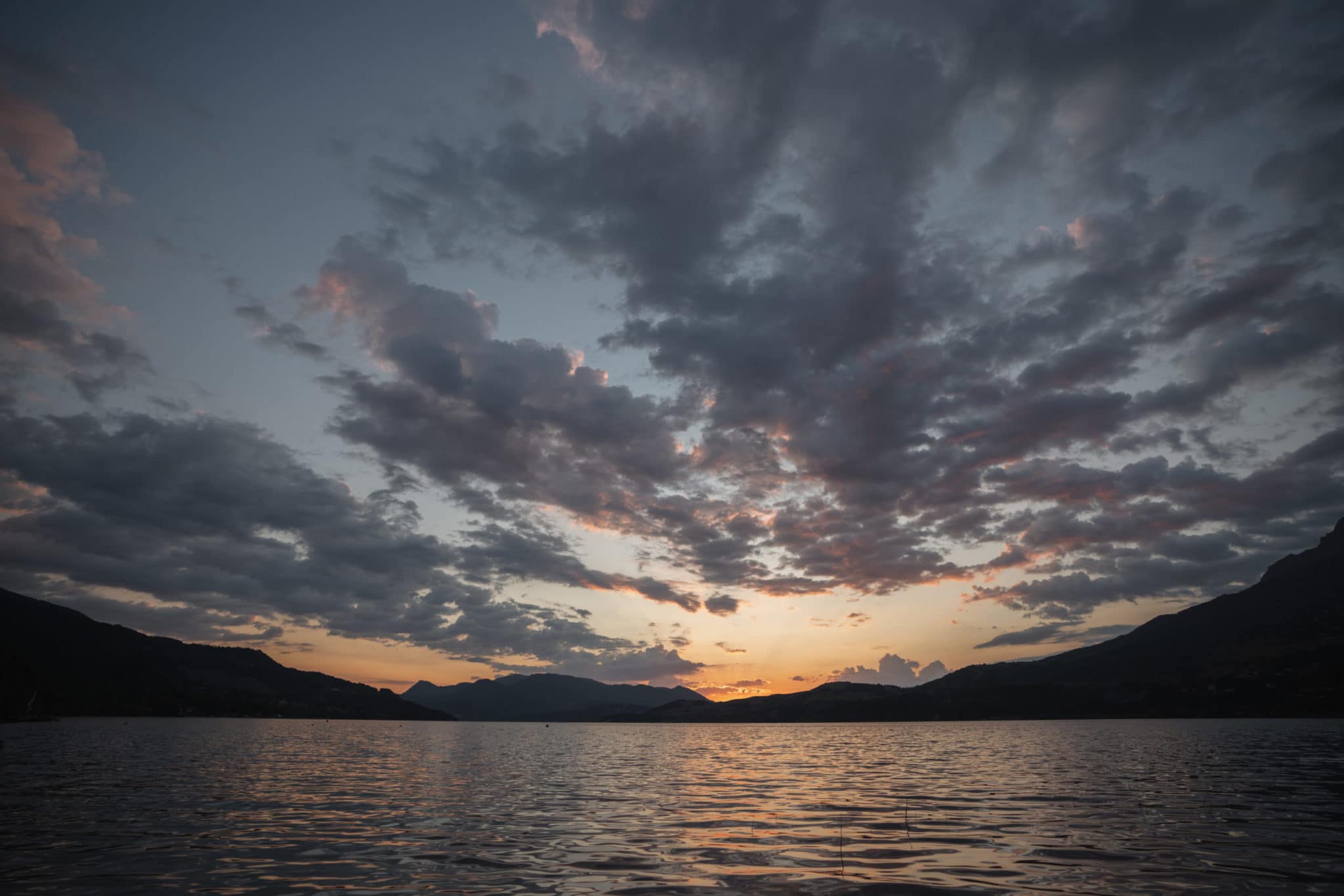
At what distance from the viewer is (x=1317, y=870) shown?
65.4 feet

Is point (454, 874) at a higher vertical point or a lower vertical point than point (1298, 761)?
lower

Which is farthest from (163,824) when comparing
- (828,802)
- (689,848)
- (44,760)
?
(44,760)

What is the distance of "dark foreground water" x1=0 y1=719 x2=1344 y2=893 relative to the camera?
64.1 ft

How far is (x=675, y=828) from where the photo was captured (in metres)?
30.0

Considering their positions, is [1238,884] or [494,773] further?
[494,773]

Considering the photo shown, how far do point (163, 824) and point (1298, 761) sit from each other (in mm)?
84770

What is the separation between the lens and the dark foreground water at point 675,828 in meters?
19.5

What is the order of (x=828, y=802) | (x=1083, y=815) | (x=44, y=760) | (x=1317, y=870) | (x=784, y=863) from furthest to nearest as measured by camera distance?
(x=44, y=760), (x=828, y=802), (x=1083, y=815), (x=784, y=863), (x=1317, y=870)

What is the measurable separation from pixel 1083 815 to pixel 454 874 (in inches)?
1119

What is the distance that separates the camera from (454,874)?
20453 mm

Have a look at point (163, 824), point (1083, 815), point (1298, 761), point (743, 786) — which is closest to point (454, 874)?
point (163, 824)

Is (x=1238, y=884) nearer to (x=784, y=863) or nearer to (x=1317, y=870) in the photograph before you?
(x=1317, y=870)

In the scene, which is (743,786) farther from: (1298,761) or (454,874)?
(1298,761)

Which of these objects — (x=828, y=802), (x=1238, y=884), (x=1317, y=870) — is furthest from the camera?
(x=828, y=802)
